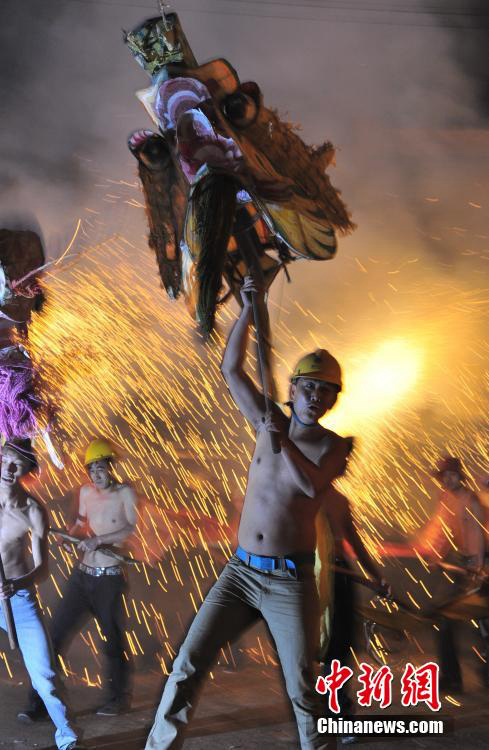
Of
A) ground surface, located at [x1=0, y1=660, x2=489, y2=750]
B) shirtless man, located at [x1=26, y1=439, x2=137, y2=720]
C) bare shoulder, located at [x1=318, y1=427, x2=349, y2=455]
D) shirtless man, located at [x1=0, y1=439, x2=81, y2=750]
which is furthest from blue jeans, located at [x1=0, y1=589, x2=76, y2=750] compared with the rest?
bare shoulder, located at [x1=318, y1=427, x2=349, y2=455]

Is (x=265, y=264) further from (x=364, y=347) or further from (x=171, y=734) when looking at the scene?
(x=364, y=347)

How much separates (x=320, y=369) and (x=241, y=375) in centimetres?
34

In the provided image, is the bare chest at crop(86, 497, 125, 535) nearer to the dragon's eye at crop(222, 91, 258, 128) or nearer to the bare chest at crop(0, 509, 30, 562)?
the bare chest at crop(0, 509, 30, 562)

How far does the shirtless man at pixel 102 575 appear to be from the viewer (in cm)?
446

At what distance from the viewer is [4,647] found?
5402 mm

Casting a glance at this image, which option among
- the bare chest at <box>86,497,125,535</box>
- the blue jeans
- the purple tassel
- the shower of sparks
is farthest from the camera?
the shower of sparks

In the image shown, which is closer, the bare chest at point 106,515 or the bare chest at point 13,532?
the bare chest at point 13,532

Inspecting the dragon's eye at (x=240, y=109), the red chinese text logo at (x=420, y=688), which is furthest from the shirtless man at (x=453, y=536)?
the dragon's eye at (x=240, y=109)

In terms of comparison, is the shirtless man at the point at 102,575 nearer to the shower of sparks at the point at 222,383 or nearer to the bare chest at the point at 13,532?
the bare chest at the point at 13,532

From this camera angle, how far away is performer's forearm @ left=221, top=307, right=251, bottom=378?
3.44 m

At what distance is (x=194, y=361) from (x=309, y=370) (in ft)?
16.7

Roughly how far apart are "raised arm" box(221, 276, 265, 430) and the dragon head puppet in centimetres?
35

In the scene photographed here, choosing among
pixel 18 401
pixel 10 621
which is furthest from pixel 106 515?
pixel 18 401

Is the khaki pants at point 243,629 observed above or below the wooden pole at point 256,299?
below
